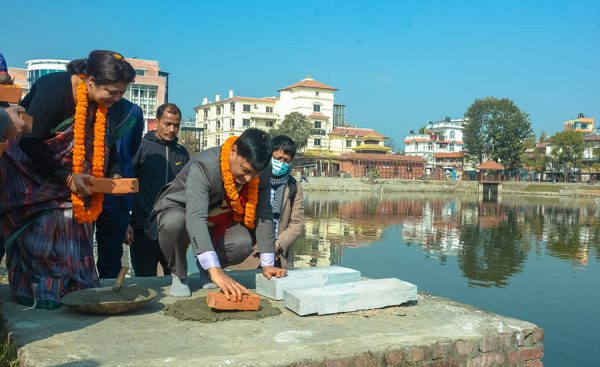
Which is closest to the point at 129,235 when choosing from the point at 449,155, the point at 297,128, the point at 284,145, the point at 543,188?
the point at 284,145

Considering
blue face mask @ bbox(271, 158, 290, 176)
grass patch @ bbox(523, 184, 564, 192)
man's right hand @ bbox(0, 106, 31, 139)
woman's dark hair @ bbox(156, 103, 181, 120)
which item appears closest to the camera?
man's right hand @ bbox(0, 106, 31, 139)

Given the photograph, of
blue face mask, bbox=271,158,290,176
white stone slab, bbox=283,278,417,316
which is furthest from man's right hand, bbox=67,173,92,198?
blue face mask, bbox=271,158,290,176

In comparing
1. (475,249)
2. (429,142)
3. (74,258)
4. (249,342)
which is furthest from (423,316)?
(429,142)

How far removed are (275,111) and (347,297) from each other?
222 ft

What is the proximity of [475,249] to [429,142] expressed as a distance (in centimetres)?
6970

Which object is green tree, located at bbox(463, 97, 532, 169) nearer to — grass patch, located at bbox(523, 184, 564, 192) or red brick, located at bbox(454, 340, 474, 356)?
grass patch, located at bbox(523, 184, 564, 192)

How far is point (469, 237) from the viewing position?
20.0 meters

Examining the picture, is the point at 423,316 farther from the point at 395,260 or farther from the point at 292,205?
the point at 395,260

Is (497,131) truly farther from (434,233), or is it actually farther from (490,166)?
→ (434,233)

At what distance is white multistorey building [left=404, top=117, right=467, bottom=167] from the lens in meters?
84.9

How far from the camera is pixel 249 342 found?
2.99 meters

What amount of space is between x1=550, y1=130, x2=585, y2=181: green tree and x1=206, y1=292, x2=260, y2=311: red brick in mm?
63187

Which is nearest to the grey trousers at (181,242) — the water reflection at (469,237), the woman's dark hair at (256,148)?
the woman's dark hair at (256,148)

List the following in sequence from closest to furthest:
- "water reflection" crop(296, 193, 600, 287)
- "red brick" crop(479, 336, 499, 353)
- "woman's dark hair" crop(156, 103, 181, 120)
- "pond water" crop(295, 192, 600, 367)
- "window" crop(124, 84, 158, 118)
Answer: "red brick" crop(479, 336, 499, 353)
"woman's dark hair" crop(156, 103, 181, 120)
"pond water" crop(295, 192, 600, 367)
"water reflection" crop(296, 193, 600, 287)
"window" crop(124, 84, 158, 118)
